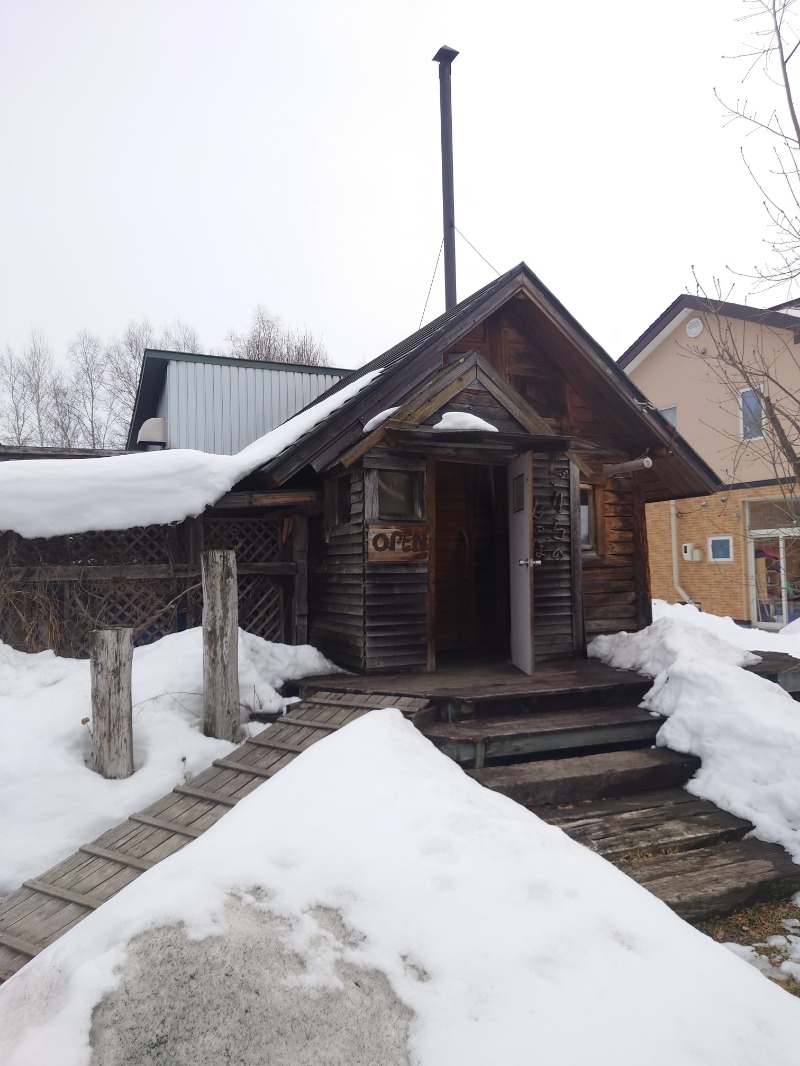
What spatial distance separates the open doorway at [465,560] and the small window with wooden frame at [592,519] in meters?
1.21

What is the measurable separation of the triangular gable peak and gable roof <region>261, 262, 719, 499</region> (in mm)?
491

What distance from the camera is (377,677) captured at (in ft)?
22.4

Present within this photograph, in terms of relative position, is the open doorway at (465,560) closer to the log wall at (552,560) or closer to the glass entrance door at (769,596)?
the log wall at (552,560)

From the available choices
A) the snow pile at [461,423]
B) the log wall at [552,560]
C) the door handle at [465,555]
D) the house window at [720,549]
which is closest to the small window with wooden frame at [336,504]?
the snow pile at [461,423]

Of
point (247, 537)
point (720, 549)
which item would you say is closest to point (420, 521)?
point (247, 537)

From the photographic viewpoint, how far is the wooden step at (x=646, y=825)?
4355 mm

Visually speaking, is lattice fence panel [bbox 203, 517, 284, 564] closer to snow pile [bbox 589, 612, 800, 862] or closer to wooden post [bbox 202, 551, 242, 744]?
wooden post [bbox 202, 551, 242, 744]

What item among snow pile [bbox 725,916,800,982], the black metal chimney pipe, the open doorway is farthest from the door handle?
the black metal chimney pipe

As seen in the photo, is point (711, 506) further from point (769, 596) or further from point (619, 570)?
point (619, 570)

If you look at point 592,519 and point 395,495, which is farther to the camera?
point 592,519

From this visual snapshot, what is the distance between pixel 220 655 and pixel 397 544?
2.23 m

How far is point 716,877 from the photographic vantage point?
406 cm

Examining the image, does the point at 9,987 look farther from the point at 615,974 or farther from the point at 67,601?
the point at 67,601

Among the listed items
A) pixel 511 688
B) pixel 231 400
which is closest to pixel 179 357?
pixel 231 400
